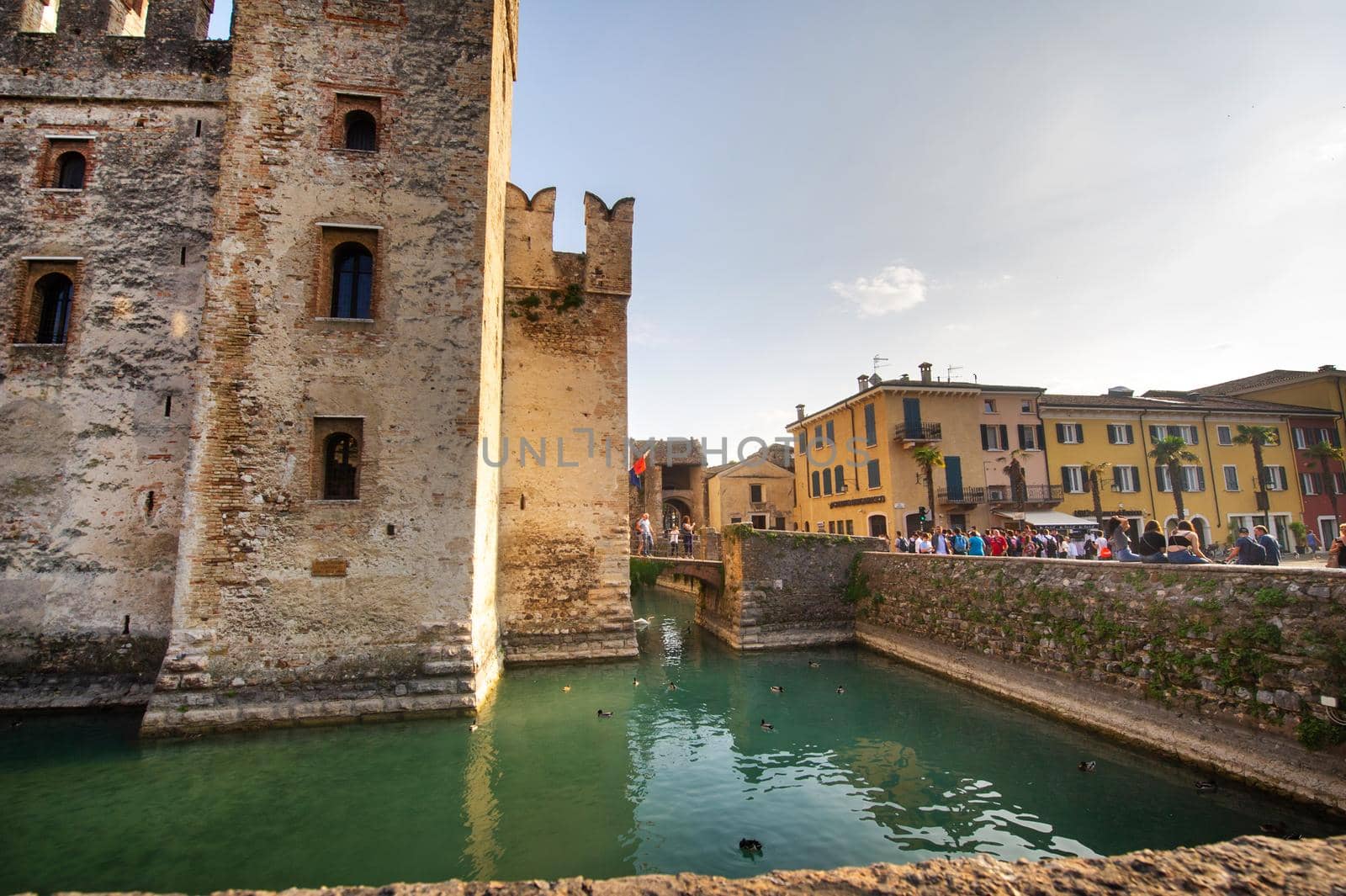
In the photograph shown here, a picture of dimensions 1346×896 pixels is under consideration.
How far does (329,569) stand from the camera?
9547 millimetres

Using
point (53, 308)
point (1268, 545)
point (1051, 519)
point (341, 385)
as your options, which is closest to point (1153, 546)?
point (1268, 545)

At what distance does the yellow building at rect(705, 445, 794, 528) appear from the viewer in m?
36.0

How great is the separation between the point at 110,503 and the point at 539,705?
772cm

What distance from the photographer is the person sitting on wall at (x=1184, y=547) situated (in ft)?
31.1

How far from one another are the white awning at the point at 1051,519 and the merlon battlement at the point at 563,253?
21557 millimetres

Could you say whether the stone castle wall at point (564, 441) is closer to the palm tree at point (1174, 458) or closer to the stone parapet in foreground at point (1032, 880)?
the stone parapet in foreground at point (1032, 880)

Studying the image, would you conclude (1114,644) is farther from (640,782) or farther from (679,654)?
(679,654)

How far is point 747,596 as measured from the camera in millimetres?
16797

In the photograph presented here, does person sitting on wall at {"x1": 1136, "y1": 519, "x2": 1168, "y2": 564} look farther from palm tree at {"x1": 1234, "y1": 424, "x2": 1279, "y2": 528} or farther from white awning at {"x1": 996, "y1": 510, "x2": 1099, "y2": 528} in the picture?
palm tree at {"x1": 1234, "y1": 424, "x2": 1279, "y2": 528}

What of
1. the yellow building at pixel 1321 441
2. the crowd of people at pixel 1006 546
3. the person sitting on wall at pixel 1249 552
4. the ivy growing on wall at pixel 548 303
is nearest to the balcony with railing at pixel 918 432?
the crowd of people at pixel 1006 546

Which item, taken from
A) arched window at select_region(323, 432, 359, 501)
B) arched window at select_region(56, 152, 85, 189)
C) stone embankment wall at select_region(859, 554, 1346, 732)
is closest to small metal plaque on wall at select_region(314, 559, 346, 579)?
arched window at select_region(323, 432, 359, 501)

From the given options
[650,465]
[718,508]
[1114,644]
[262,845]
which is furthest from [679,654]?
[718,508]

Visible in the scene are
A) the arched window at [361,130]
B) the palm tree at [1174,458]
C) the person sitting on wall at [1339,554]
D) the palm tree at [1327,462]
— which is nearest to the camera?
the person sitting on wall at [1339,554]

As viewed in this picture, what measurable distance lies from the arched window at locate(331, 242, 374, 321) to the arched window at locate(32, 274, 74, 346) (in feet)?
15.1
